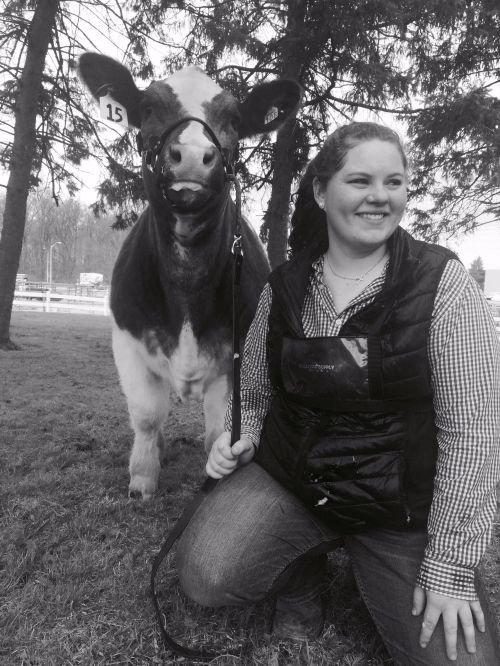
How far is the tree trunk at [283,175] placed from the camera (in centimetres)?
673

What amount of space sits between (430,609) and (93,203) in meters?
8.94

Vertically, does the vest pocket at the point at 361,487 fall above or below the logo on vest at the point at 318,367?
below

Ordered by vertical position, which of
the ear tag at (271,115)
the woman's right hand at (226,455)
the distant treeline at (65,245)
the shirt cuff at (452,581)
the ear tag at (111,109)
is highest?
the distant treeline at (65,245)

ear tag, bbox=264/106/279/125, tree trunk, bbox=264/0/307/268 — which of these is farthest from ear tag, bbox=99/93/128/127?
tree trunk, bbox=264/0/307/268

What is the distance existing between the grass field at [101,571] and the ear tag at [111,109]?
2030 mm

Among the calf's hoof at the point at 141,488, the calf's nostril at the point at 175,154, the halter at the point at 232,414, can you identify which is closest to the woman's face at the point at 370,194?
the halter at the point at 232,414

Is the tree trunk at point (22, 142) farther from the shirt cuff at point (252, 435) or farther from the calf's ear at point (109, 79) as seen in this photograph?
the shirt cuff at point (252, 435)

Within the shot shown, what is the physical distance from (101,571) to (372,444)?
125 centimetres

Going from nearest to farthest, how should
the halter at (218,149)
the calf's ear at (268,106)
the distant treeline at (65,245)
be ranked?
the halter at (218,149)
the calf's ear at (268,106)
the distant treeline at (65,245)

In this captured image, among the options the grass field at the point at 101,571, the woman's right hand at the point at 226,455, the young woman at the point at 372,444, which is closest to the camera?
the young woman at the point at 372,444

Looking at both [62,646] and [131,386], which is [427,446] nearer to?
[62,646]

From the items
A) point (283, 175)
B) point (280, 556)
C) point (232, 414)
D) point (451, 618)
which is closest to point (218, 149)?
point (232, 414)

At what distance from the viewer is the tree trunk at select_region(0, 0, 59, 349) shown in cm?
885

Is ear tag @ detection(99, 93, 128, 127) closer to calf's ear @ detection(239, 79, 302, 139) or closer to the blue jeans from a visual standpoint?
calf's ear @ detection(239, 79, 302, 139)
